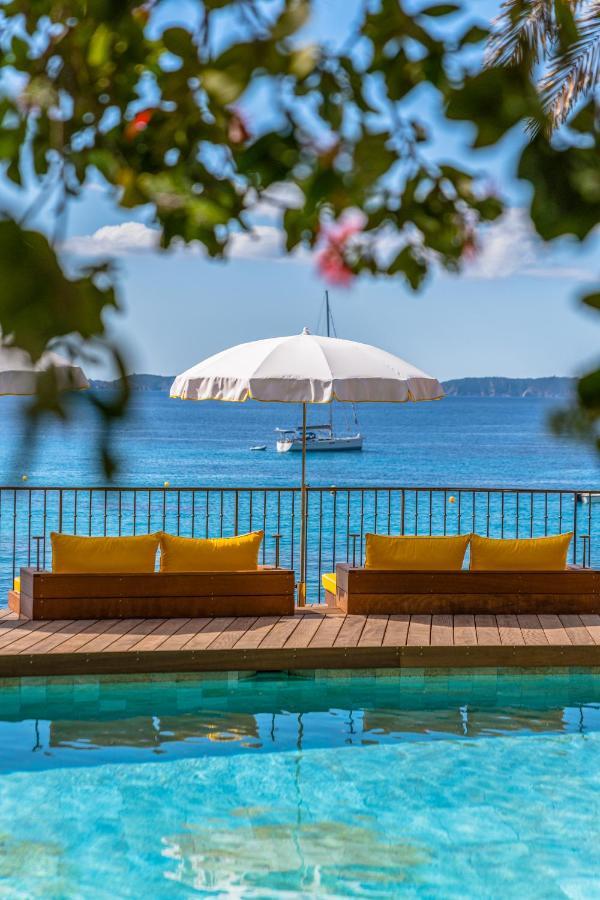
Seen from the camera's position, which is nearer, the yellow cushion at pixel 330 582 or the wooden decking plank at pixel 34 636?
the wooden decking plank at pixel 34 636

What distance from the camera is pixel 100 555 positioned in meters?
7.43

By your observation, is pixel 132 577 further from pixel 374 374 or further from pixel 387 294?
pixel 387 294

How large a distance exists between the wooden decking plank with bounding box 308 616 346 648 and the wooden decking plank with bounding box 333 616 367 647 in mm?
26

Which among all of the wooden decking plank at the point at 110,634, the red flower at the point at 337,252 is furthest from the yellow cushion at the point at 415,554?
the red flower at the point at 337,252

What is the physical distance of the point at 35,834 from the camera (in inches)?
189

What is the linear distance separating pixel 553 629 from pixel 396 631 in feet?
3.34

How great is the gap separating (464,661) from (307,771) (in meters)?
1.62

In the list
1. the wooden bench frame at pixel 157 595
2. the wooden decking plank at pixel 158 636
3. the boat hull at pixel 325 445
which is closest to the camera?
the wooden decking plank at pixel 158 636

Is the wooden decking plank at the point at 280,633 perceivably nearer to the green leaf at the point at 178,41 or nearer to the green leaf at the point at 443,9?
the green leaf at the point at 178,41

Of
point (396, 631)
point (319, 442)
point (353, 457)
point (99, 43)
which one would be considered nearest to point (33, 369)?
point (99, 43)

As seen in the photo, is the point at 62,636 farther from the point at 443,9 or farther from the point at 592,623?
the point at 443,9

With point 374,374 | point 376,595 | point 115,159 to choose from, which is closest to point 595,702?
point 376,595

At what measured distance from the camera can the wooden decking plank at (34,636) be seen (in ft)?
21.4

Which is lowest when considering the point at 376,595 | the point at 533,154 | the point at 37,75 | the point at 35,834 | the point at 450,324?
the point at 35,834
